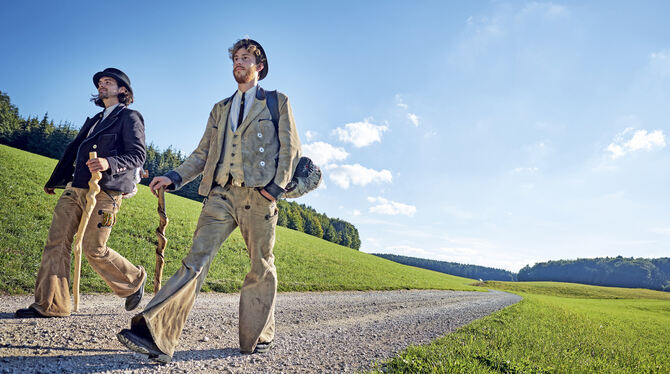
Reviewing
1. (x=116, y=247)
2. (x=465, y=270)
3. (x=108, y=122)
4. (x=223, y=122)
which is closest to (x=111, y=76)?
(x=108, y=122)

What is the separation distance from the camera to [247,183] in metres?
3.38

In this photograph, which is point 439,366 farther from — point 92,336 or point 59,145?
point 59,145

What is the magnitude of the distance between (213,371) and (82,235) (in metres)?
2.53

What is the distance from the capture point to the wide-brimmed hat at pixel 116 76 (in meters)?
4.62

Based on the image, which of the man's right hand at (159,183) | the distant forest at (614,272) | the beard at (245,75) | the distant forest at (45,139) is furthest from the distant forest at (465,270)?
the man's right hand at (159,183)

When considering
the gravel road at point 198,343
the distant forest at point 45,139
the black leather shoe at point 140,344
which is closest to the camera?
the black leather shoe at point 140,344

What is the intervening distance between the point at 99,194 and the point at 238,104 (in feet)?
7.49

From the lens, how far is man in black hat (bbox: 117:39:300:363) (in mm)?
3350

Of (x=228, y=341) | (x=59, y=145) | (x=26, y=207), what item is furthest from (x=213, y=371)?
(x=59, y=145)

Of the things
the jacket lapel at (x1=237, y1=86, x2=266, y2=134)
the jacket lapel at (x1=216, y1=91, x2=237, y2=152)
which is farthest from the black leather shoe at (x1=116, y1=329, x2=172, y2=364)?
the jacket lapel at (x1=237, y1=86, x2=266, y2=134)

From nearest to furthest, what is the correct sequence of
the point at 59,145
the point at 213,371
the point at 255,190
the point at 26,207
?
1. the point at 213,371
2. the point at 255,190
3. the point at 26,207
4. the point at 59,145

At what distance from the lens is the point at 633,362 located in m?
5.43

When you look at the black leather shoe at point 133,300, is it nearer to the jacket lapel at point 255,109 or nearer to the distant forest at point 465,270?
the jacket lapel at point 255,109

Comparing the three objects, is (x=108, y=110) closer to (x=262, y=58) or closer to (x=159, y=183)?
(x=159, y=183)
